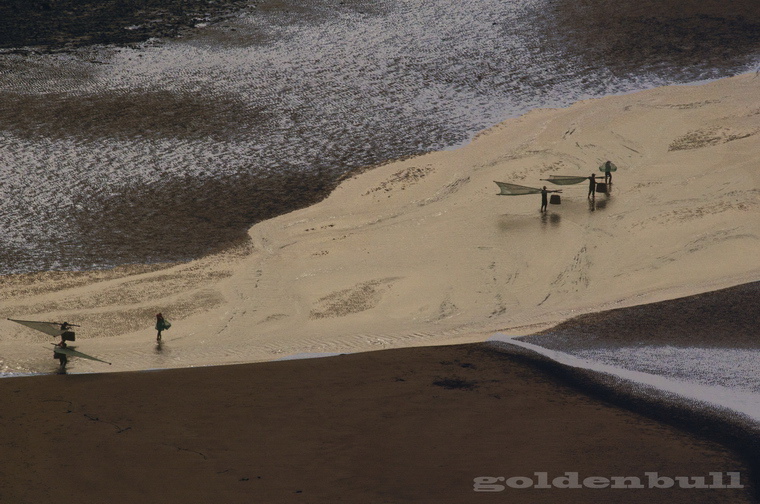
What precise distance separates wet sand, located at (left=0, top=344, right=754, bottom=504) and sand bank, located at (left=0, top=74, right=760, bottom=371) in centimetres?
262

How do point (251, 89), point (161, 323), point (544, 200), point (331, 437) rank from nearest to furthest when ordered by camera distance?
1. point (331, 437)
2. point (161, 323)
3. point (544, 200)
4. point (251, 89)

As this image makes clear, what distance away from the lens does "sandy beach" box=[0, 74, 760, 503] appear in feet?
54.2

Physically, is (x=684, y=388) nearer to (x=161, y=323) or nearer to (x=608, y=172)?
(x=161, y=323)

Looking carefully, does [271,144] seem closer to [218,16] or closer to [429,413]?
[218,16]

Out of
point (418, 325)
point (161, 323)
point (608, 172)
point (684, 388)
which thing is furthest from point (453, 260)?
point (684, 388)

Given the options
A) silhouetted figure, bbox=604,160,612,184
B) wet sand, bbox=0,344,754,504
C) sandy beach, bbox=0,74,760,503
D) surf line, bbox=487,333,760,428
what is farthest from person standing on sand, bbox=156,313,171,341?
silhouetted figure, bbox=604,160,612,184

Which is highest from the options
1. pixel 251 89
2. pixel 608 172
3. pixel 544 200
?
pixel 251 89

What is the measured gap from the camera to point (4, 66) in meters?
41.7

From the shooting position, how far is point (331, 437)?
1780 centimetres

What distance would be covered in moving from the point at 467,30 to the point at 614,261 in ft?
70.2

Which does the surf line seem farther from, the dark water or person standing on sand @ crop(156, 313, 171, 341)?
the dark water

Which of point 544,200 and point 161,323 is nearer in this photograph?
point 161,323

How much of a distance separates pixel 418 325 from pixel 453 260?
425cm

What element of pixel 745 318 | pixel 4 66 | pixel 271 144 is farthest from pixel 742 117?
pixel 4 66
